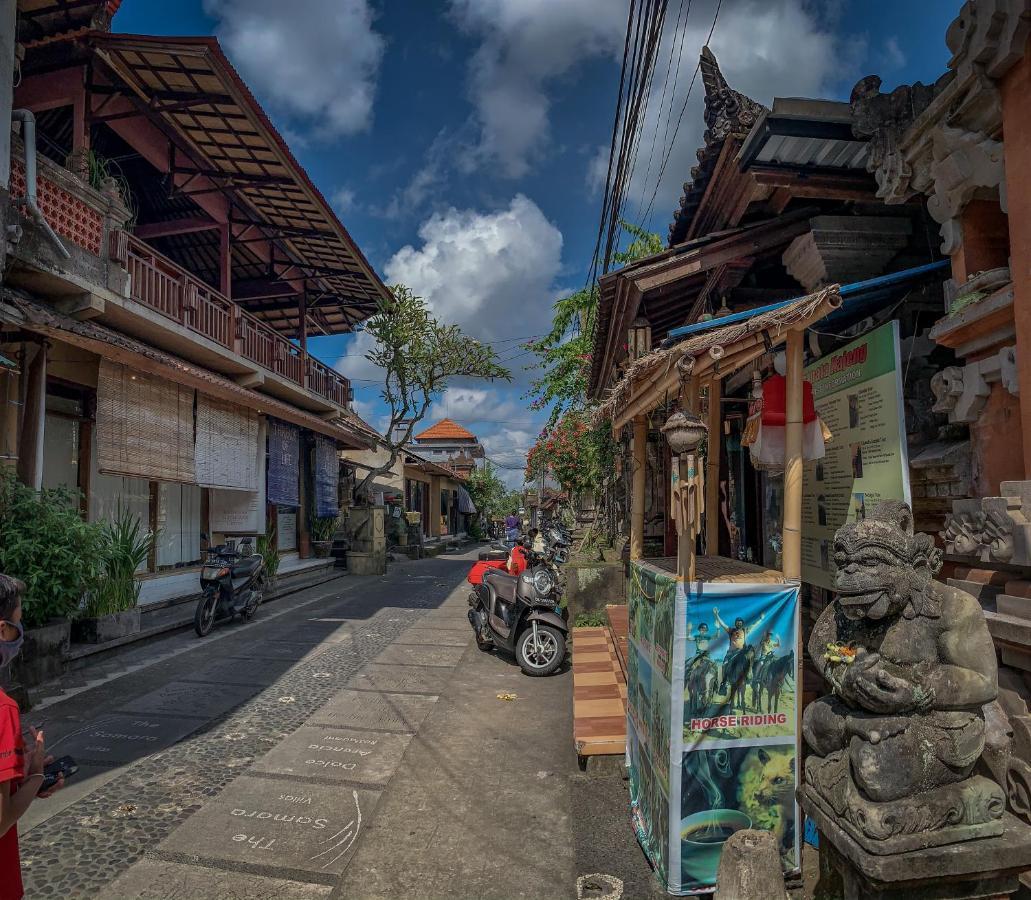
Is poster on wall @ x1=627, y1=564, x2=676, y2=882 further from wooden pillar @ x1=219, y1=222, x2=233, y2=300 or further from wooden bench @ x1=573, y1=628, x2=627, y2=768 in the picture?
wooden pillar @ x1=219, y1=222, x2=233, y2=300

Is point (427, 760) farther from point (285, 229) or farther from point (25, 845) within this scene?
point (285, 229)

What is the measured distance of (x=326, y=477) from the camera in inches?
640

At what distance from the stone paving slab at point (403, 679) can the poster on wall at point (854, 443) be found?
3.84 meters

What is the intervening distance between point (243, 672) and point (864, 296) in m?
6.71

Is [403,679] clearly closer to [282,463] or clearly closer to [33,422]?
[33,422]

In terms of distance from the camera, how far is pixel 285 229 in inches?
512

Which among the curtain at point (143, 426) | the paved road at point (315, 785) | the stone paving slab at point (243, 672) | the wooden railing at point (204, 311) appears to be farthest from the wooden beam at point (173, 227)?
the stone paving slab at point (243, 672)

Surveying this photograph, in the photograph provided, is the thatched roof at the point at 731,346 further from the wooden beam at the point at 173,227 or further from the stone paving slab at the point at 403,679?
the wooden beam at the point at 173,227

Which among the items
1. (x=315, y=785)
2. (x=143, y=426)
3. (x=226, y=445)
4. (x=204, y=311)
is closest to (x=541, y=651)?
(x=315, y=785)

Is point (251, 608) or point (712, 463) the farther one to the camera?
point (251, 608)

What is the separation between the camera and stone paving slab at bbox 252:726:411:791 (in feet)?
13.8

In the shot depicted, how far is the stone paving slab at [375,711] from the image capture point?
515 centimetres

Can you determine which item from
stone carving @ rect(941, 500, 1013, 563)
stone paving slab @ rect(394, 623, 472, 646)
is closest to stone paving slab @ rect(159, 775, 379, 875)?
stone carving @ rect(941, 500, 1013, 563)

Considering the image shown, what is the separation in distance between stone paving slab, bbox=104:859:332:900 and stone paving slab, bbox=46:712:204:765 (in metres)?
1.60
